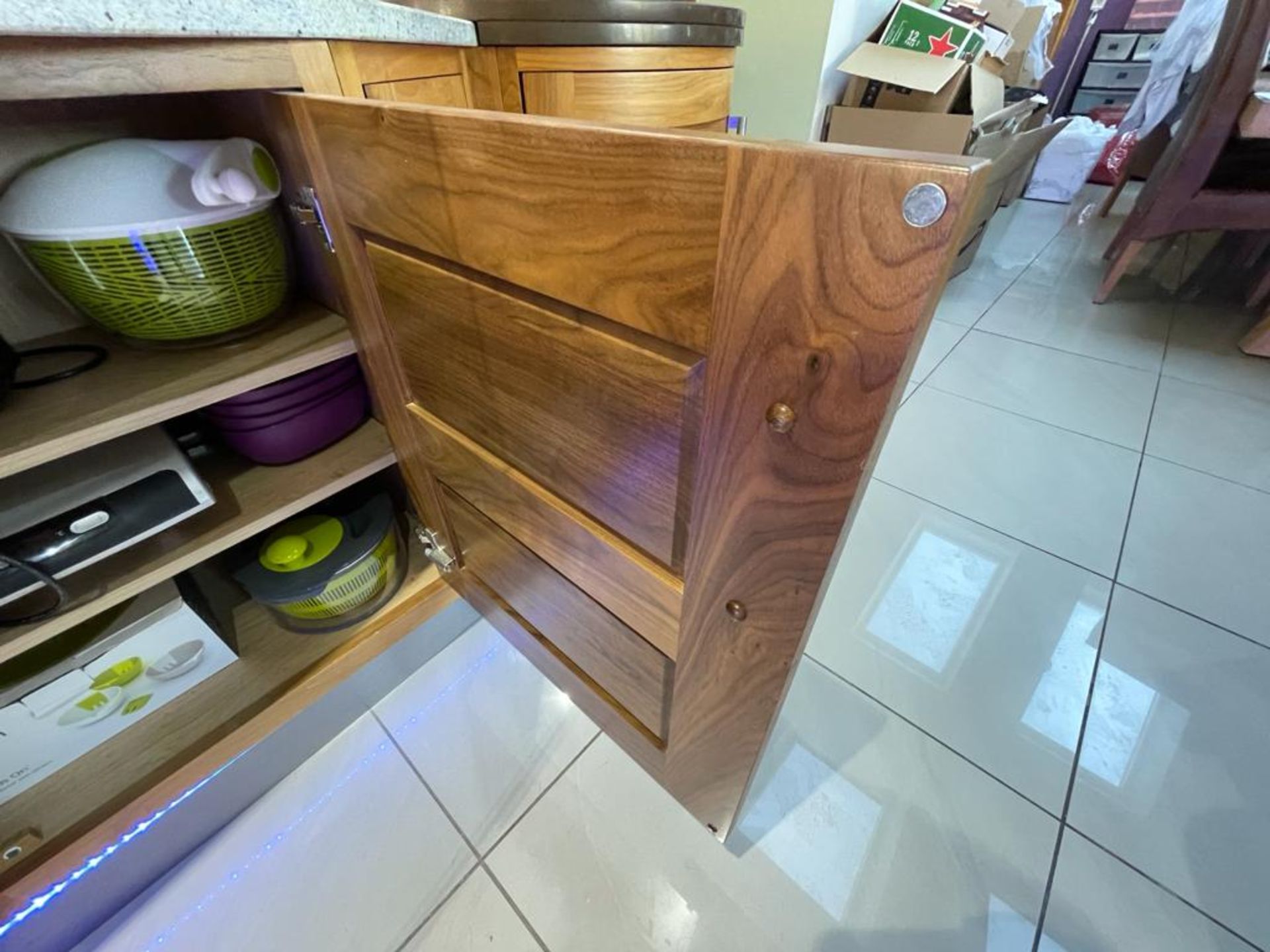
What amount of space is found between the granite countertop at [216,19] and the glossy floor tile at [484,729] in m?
0.78

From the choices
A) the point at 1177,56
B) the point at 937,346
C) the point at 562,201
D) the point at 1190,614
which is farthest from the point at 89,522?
the point at 1177,56

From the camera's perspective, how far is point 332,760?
73 centimetres

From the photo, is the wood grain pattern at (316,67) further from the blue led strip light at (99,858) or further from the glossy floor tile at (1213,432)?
the glossy floor tile at (1213,432)

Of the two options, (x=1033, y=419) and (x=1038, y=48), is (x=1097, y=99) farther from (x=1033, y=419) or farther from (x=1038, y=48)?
(x=1033, y=419)

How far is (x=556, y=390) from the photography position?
35 cm

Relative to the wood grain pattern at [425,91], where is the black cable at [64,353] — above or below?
below

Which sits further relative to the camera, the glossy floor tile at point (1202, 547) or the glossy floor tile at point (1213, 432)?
the glossy floor tile at point (1213, 432)

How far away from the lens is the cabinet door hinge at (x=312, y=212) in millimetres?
447

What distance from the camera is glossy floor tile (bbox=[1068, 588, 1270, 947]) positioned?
0.61m

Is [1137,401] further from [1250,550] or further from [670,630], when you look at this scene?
[670,630]

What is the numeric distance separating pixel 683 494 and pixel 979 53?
1810 millimetres

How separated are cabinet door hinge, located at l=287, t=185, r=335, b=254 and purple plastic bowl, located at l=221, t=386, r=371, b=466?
0.74 feet

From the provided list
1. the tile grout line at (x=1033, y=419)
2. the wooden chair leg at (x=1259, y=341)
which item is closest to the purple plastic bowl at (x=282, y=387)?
the tile grout line at (x=1033, y=419)

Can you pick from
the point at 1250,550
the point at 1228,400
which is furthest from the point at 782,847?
the point at 1228,400
